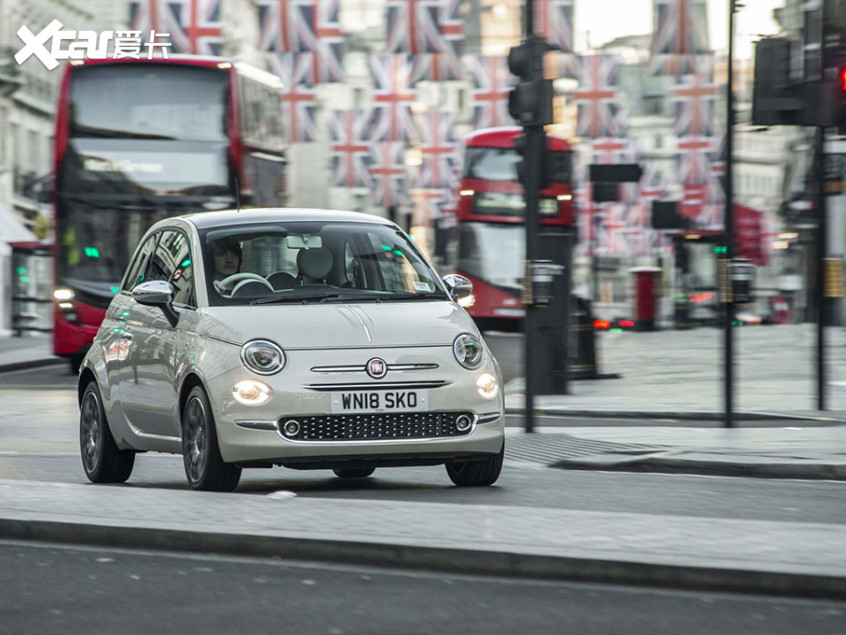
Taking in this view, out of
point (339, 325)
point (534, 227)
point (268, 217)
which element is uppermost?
point (268, 217)

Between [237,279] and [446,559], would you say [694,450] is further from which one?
[446,559]

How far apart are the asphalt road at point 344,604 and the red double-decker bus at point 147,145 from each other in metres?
15.0

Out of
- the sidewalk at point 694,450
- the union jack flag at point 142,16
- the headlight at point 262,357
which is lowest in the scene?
the sidewalk at point 694,450

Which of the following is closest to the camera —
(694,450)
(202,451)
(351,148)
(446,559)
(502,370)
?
(446,559)

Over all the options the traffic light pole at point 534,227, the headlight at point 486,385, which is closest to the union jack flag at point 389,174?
the traffic light pole at point 534,227

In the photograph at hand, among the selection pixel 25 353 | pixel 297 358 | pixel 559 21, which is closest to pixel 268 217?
pixel 297 358

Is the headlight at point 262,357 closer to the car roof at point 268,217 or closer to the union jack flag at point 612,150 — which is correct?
the car roof at point 268,217

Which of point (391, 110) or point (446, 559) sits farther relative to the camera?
point (391, 110)

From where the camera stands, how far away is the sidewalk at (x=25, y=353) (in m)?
26.0

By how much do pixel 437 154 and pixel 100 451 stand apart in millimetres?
52158

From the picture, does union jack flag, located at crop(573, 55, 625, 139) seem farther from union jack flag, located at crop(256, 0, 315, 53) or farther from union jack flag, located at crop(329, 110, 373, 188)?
union jack flag, located at crop(256, 0, 315, 53)

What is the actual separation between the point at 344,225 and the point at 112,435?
1807 mm

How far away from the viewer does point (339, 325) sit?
28.7 feet

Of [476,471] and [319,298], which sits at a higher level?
[319,298]
